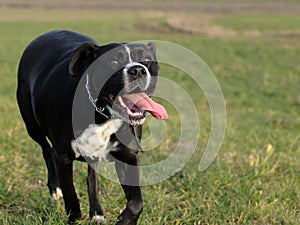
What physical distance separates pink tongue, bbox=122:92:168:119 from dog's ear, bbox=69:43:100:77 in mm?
474

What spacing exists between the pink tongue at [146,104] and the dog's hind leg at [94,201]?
1200mm

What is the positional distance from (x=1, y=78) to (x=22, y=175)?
1119cm

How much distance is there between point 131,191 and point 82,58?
1095 mm

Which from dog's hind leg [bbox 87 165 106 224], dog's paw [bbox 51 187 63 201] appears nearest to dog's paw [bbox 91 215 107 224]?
dog's hind leg [bbox 87 165 106 224]

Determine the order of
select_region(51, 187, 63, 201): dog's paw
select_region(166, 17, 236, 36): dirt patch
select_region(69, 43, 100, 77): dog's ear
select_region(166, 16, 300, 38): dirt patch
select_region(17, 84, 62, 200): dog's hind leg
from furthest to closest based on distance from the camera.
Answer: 1. select_region(166, 17, 236, 36): dirt patch
2. select_region(166, 16, 300, 38): dirt patch
3. select_region(17, 84, 62, 200): dog's hind leg
4. select_region(51, 187, 63, 201): dog's paw
5. select_region(69, 43, 100, 77): dog's ear

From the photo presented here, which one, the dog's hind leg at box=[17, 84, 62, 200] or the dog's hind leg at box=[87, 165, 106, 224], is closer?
the dog's hind leg at box=[87, 165, 106, 224]

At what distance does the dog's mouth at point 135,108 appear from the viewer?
3.51 m

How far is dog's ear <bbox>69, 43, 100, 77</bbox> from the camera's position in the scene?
3.78 m

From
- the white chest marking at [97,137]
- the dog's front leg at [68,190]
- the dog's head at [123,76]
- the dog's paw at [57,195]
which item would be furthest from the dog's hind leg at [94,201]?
the dog's head at [123,76]

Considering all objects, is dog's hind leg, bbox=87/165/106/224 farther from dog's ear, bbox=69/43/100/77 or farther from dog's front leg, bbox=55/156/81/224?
dog's ear, bbox=69/43/100/77

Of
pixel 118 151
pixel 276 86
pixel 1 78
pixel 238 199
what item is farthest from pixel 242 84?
pixel 118 151

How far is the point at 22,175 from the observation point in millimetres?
5289

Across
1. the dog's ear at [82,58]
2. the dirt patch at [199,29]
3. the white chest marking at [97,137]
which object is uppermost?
the dog's ear at [82,58]

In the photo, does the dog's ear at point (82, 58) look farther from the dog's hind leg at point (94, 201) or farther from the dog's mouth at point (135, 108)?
the dog's hind leg at point (94, 201)
